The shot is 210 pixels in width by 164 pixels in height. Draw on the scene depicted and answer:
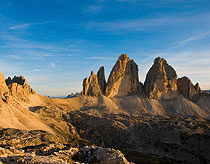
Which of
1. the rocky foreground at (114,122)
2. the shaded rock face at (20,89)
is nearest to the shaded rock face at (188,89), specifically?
the rocky foreground at (114,122)

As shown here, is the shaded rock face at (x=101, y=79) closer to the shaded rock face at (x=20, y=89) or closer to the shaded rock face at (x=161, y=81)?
the shaded rock face at (x=161, y=81)

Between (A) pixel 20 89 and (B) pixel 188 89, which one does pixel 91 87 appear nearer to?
(A) pixel 20 89

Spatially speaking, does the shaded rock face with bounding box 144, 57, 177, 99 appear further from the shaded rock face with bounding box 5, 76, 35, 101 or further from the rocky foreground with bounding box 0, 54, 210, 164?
the shaded rock face with bounding box 5, 76, 35, 101

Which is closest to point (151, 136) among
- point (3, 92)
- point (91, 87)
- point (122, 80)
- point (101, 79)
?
point (91, 87)

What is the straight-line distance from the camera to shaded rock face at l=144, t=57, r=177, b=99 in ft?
603

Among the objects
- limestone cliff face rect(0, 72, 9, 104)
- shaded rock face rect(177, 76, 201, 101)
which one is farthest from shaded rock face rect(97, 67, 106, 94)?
limestone cliff face rect(0, 72, 9, 104)

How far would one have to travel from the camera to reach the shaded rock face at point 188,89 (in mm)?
186375

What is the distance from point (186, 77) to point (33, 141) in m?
180

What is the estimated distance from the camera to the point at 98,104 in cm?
16538

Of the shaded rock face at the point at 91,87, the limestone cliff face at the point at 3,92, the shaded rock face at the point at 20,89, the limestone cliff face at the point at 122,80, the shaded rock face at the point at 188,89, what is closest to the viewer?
the limestone cliff face at the point at 3,92

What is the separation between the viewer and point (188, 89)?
188250mm

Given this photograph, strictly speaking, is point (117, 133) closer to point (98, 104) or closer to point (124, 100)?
point (98, 104)

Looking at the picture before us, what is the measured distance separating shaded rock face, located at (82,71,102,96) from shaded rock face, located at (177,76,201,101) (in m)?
92.7

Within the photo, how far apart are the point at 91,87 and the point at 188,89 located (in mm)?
106578
